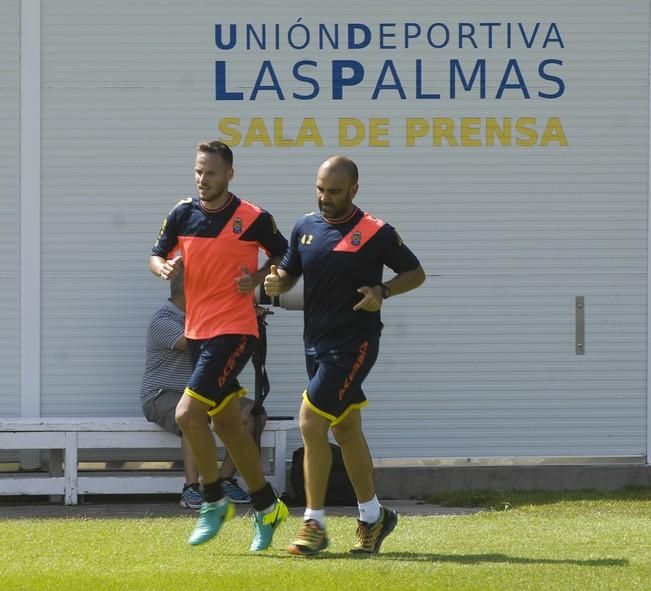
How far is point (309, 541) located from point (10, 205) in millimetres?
4715

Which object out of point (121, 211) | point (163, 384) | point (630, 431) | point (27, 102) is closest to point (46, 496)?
point (163, 384)

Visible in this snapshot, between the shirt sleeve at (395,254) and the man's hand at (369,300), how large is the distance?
283mm

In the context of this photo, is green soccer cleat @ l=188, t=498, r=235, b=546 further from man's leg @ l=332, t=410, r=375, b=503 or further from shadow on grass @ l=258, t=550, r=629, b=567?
man's leg @ l=332, t=410, r=375, b=503

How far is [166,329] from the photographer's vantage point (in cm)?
1003

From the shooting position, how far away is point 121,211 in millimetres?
10664

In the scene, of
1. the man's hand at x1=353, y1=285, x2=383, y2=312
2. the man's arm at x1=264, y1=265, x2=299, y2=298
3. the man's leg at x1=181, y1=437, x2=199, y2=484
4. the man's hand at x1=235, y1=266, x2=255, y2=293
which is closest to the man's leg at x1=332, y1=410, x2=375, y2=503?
the man's hand at x1=353, y1=285, x2=383, y2=312

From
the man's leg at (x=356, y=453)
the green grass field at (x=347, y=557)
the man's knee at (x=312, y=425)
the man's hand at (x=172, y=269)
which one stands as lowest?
the green grass field at (x=347, y=557)

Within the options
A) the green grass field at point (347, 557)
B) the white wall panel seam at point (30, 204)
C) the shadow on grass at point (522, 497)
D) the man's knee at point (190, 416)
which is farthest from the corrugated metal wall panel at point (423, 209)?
the man's knee at point (190, 416)

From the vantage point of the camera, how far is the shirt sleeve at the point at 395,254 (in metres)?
7.00

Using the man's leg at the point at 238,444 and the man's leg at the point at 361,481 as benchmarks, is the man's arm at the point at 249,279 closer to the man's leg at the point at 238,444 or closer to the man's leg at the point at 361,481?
the man's leg at the point at 238,444

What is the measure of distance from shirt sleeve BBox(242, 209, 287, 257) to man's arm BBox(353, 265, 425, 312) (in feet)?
2.26

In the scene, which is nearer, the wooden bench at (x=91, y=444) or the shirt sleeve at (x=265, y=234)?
the shirt sleeve at (x=265, y=234)

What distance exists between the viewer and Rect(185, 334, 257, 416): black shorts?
23.2 feet

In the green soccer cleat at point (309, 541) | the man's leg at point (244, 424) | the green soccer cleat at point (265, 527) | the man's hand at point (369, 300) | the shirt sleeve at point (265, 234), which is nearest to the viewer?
the man's hand at point (369, 300)
